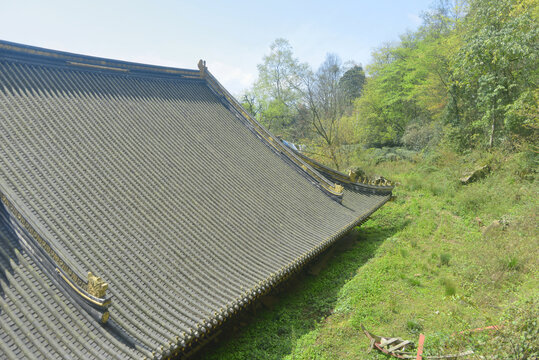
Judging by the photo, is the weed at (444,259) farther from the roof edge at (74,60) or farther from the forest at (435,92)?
the roof edge at (74,60)

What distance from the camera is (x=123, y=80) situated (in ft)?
36.6

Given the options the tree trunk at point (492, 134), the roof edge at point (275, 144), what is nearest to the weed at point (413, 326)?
the roof edge at point (275, 144)

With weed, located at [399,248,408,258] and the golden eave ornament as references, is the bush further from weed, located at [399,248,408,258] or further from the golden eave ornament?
the golden eave ornament

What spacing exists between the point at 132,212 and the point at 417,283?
29.0 ft

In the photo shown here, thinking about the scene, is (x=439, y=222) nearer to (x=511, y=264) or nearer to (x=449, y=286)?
(x=511, y=264)

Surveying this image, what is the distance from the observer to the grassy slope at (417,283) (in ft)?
24.3

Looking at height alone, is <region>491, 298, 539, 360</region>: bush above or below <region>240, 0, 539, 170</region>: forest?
below

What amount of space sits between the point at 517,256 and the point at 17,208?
13749 mm

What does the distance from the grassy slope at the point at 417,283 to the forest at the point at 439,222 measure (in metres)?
0.04

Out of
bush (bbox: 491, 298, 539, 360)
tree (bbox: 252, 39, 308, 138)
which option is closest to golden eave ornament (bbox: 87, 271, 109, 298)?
bush (bbox: 491, 298, 539, 360)

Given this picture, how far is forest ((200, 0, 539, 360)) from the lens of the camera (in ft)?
24.4

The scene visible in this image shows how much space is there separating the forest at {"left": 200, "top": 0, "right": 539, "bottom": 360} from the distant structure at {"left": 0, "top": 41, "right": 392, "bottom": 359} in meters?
1.76

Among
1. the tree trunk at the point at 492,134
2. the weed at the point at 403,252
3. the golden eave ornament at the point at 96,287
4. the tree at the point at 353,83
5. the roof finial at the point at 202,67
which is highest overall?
the tree at the point at 353,83

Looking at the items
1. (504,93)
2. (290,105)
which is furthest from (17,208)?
(290,105)
